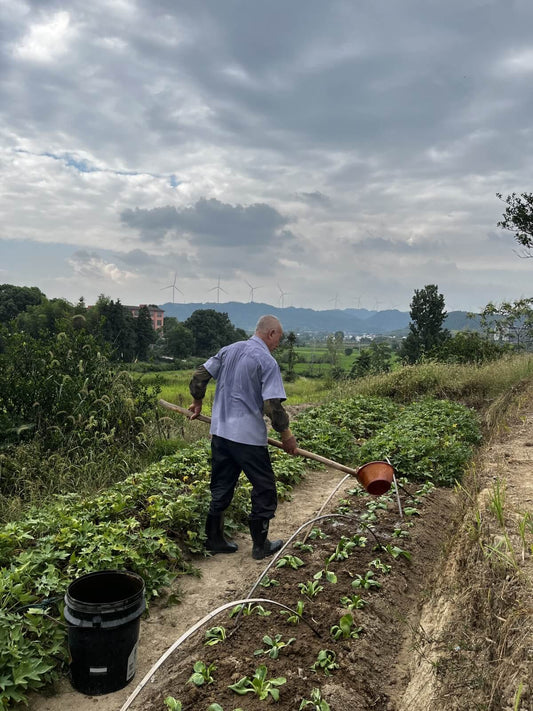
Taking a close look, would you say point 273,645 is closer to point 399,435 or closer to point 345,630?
point 345,630

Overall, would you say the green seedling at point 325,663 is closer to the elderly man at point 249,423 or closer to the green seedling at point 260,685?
the green seedling at point 260,685

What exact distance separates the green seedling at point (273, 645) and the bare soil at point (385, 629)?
0.12ft

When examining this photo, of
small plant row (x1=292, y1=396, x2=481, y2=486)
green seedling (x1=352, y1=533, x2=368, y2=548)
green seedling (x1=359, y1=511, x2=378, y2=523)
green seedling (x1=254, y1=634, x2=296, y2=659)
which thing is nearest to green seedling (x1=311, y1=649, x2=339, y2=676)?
green seedling (x1=254, y1=634, x2=296, y2=659)

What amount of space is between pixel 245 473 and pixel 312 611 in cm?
141

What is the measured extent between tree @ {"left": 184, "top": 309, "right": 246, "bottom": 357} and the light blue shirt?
5259 cm

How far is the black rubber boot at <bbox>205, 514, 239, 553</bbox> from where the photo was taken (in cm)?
528

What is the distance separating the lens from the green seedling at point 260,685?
3.07m

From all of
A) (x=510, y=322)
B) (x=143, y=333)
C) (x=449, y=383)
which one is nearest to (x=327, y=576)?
(x=449, y=383)

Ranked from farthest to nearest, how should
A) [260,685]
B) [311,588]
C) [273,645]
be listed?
[311,588] → [273,645] → [260,685]

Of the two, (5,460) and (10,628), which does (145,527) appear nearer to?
(10,628)

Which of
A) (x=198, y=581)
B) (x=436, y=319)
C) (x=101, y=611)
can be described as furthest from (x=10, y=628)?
(x=436, y=319)

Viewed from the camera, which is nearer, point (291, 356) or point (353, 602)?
point (353, 602)

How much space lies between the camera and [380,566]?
188 inches

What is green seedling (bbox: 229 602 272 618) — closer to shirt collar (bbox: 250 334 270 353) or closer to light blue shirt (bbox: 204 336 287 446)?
light blue shirt (bbox: 204 336 287 446)
